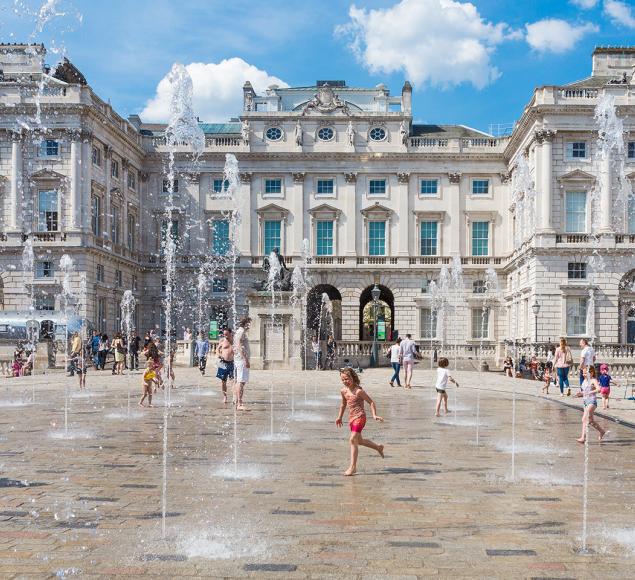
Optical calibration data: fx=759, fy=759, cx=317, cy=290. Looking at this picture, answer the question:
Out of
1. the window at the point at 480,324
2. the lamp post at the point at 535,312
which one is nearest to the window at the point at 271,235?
the window at the point at 480,324

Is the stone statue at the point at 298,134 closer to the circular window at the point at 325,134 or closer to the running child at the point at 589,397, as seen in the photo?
the circular window at the point at 325,134

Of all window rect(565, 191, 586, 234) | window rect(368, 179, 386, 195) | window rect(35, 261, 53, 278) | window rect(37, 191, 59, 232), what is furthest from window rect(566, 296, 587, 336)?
window rect(37, 191, 59, 232)

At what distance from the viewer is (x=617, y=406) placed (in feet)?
67.5

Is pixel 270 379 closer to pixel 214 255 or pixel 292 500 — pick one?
pixel 292 500

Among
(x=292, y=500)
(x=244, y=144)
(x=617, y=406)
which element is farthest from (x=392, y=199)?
(x=292, y=500)

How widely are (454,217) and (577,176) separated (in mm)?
12232

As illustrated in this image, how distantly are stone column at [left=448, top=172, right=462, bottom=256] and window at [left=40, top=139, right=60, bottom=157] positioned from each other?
90.8 ft

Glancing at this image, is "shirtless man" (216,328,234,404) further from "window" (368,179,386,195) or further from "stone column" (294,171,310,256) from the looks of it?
"window" (368,179,386,195)

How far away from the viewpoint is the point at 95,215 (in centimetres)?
4875

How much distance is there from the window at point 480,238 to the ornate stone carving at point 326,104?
1282cm

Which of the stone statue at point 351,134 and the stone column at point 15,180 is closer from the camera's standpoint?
the stone column at point 15,180

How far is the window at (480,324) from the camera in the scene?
182 feet

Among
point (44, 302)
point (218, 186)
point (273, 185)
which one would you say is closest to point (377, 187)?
point (273, 185)

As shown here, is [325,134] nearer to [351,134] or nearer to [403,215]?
[351,134]
